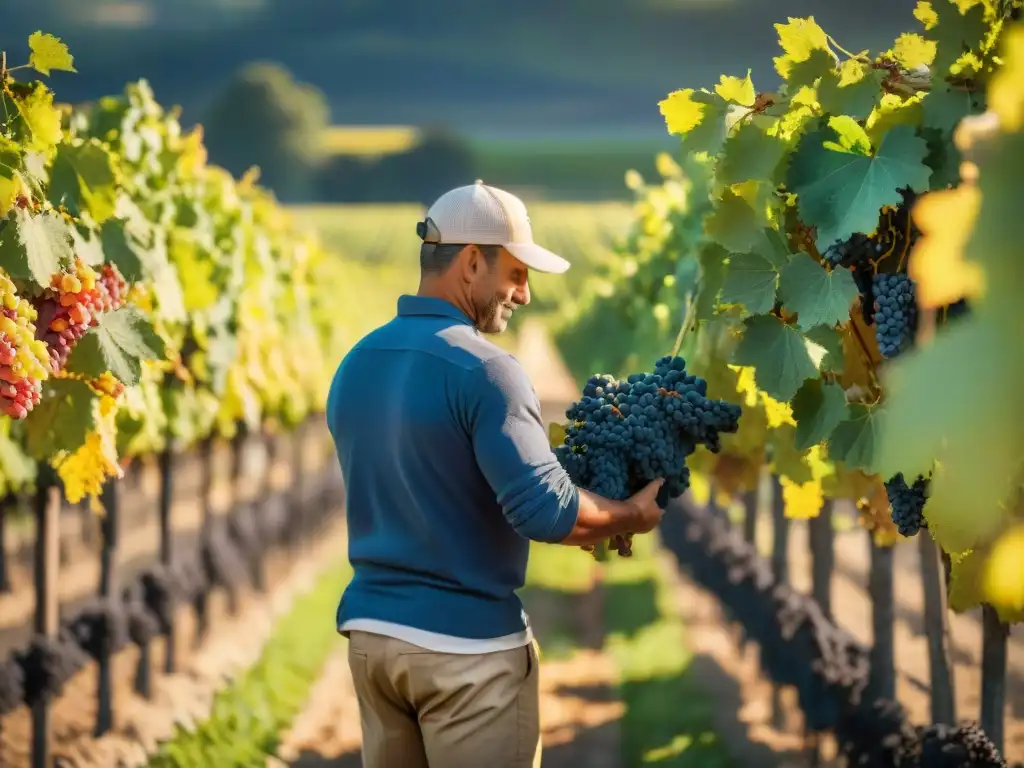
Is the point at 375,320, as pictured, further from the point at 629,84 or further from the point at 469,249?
the point at 629,84

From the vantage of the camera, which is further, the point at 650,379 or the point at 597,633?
the point at 597,633

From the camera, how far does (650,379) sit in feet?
9.96

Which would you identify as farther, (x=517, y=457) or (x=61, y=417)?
(x=61, y=417)

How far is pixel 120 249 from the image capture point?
11.6 feet

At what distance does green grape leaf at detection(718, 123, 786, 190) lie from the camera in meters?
3.10

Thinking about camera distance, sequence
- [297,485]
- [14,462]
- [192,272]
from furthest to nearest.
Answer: [297,485], [192,272], [14,462]

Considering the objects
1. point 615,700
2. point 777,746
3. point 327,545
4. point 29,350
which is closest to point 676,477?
point 29,350

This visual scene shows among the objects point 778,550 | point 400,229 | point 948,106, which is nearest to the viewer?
point 948,106

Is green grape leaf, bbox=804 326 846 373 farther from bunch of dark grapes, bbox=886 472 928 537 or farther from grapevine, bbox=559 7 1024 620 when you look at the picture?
bunch of dark grapes, bbox=886 472 928 537

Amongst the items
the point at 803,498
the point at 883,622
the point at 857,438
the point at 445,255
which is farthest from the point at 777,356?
the point at 883,622

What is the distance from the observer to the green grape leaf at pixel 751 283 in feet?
10.0

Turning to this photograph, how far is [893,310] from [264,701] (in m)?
5.85

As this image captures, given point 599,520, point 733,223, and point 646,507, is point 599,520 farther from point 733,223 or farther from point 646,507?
point 733,223

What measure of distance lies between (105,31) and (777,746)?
3690 inches
